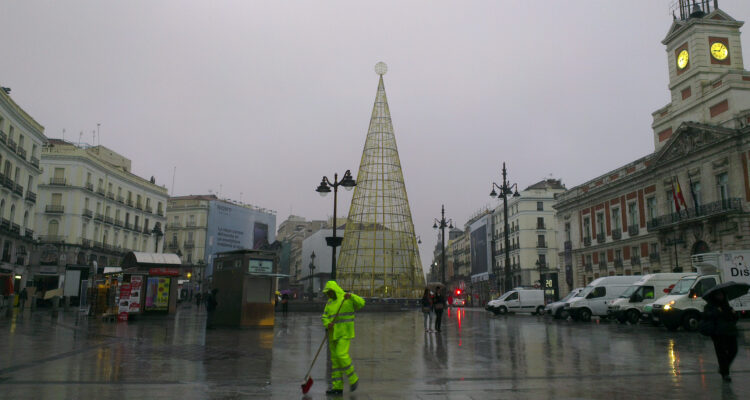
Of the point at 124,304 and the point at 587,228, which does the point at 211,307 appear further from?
the point at 587,228

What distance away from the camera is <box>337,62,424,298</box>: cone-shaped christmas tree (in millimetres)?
31875

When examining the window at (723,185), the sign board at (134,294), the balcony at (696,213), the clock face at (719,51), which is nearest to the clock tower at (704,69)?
the clock face at (719,51)

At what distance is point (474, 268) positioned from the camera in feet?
299

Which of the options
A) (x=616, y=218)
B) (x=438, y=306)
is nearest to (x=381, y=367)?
(x=438, y=306)

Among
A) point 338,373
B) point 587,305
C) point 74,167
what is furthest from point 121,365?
point 74,167

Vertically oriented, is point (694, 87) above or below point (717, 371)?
above

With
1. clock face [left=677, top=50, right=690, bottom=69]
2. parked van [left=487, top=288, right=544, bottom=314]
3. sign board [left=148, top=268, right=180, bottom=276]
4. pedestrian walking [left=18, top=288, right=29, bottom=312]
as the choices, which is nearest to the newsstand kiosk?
sign board [left=148, top=268, right=180, bottom=276]

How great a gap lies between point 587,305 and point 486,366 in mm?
17532

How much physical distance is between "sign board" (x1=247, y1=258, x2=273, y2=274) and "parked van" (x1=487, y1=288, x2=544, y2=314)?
58.6ft

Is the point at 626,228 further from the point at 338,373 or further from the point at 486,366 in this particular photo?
the point at 338,373

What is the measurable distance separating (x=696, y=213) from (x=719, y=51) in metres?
11.7

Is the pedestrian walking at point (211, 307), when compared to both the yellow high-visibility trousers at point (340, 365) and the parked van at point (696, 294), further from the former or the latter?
the parked van at point (696, 294)

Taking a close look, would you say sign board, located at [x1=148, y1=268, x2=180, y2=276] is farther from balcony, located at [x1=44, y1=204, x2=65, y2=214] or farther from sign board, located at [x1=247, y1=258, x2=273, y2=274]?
balcony, located at [x1=44, y1=204, x2=65, y2=214]

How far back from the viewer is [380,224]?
32719 mm
